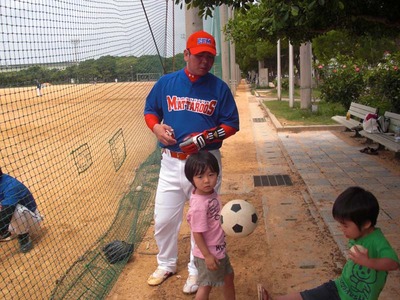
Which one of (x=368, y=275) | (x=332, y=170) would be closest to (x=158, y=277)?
(x=368, y=275)

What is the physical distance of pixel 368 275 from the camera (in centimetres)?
217

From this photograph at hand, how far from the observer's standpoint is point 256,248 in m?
4.04

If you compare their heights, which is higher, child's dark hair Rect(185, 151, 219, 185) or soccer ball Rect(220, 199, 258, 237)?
child's dark hair Rect(185, 151, 219, 185)

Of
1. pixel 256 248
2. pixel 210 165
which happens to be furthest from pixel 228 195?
pixel 210 165

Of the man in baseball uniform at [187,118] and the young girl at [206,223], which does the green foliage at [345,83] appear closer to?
the man in baseball uniform at [187,118]

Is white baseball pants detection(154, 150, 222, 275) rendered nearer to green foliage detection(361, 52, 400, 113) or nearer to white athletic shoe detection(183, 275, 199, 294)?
white athletic shoe detection(183, 275, 199, 294)

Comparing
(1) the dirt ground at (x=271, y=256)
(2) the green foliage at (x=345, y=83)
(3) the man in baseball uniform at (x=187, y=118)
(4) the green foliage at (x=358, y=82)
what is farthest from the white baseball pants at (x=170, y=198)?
(2) the green foliage at (x=345, y=83)

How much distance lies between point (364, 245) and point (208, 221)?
36.3 inches

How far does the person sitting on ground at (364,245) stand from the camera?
204 cm

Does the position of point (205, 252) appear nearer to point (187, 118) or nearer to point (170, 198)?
point (170, 198)

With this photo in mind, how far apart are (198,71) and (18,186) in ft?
9.27

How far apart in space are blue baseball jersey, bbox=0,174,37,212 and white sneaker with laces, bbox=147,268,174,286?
77.3 inches

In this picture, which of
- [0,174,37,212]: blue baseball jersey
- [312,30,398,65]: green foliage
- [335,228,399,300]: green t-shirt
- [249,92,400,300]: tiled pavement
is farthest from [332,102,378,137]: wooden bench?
[312,30,398,65]: green foliage

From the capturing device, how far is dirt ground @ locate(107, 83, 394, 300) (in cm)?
337
